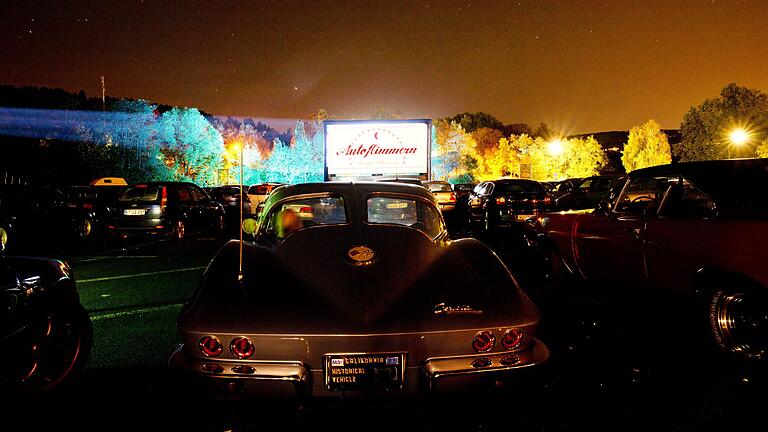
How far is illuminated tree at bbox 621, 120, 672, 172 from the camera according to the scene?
82750 millimetres

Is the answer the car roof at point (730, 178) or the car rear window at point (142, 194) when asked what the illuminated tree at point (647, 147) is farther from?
the car roof at point (730, 178)

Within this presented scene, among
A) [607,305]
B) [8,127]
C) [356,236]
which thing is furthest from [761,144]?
[8,127]

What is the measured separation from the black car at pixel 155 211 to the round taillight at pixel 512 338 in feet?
49.0

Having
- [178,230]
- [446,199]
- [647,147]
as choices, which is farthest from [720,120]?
[178,230]

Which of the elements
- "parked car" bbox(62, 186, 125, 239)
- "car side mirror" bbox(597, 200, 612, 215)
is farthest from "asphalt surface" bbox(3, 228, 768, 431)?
"parked car" bbox(62, 186, 125, 239)

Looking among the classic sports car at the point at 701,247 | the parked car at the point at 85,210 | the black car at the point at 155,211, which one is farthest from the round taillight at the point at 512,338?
the parked car at the point at 85,210

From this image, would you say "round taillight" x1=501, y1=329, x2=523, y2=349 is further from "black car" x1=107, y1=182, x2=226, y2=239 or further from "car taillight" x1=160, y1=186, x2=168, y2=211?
"car taillight" x1=160, y1=186, x2=168, y2=211

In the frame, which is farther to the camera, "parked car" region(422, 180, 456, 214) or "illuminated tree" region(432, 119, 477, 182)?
"illuminated tree" region(432, 119, 477, 182)

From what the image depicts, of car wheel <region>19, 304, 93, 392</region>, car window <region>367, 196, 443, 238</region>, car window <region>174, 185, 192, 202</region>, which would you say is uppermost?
car window <region>367, 196, 443, 238</region>

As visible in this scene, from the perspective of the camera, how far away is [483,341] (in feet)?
11.3

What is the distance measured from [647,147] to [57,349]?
88.8m

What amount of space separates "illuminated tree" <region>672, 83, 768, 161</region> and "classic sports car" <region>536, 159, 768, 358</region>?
211 feet

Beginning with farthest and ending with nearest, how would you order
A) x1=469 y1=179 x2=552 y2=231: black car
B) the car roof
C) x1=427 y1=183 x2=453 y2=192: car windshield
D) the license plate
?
x1=427 y1=183 x2=453 y2=192: car windshield
x1=469 y1=179 x2=552 y2=231: black car
the car roof
the license plate

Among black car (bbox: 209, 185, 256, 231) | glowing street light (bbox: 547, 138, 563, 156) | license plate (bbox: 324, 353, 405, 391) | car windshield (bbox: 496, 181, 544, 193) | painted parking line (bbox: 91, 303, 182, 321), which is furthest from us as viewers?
glowing street light (bbox: 547, 138, 563, 156)
